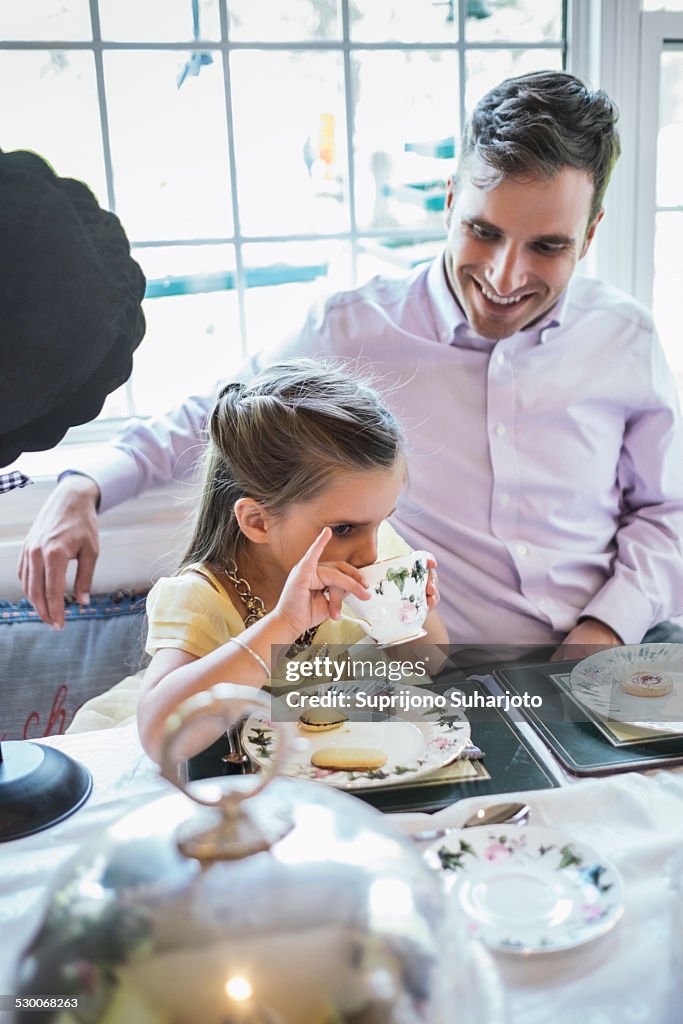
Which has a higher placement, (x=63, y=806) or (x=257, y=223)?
(x=257, y=223)

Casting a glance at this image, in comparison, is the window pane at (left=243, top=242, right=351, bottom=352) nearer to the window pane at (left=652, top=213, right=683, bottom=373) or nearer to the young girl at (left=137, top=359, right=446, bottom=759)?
the window pane at (left=652, top=213, right=683, bottom=373)

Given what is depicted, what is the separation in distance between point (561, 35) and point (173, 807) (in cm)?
218

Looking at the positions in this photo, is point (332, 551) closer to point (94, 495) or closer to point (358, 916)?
point (94, 495)

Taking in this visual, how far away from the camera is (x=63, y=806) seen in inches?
32.1

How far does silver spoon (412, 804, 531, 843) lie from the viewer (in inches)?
28.6

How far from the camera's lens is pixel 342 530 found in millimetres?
1156

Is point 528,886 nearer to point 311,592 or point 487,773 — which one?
point 487,773

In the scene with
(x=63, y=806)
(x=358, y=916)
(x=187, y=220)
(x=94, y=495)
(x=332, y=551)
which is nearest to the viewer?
(x=358, y=916)

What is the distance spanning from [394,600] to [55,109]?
156 centimetres

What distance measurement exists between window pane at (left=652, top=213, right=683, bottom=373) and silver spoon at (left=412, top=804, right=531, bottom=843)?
74.0 inches

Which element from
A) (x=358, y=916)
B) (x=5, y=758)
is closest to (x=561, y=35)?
(x=5, y=758)

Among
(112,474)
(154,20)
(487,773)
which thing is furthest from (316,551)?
(154,20)

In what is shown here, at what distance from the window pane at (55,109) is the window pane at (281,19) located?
342 millimetres

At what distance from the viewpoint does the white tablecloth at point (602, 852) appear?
0.56m
